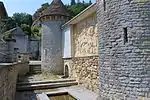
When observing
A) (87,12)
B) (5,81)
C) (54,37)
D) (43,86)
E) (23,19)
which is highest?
(23,19)

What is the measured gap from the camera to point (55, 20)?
19.5 meters

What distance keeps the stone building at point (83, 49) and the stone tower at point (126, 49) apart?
4057mm

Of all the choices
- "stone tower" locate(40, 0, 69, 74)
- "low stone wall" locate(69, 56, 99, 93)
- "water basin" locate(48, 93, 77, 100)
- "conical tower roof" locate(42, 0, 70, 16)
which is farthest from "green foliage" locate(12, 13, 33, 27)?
"water basin" locate(48, 93, 77, 100)

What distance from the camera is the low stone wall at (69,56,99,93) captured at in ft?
38.6

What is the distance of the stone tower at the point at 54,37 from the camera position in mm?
19406

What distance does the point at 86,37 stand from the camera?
45.6 ft

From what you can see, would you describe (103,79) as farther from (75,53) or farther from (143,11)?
(75,53)

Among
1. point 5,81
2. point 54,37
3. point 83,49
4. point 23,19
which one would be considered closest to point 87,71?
point 83,49

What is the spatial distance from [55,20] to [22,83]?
7.57 meters

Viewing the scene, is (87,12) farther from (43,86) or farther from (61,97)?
(43,86)

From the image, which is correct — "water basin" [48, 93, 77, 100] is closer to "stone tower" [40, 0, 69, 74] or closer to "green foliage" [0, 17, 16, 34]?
"green foliage" [0, 17, 16, 34]

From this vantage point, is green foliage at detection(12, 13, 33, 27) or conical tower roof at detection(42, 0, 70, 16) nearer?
conical tower roof at detection(42, 0, 70, 16)

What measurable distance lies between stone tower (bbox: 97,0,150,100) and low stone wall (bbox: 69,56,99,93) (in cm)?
413

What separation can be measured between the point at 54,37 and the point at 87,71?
7432mm
